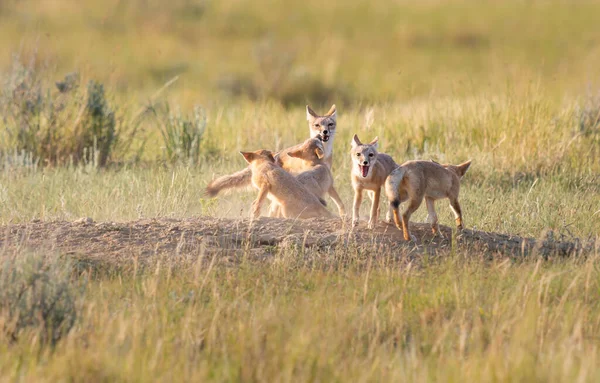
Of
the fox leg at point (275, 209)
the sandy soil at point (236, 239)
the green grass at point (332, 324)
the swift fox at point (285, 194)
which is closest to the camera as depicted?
the green grass at point (332, 324)

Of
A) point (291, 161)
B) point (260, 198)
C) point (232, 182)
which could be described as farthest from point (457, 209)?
point (291, 161)

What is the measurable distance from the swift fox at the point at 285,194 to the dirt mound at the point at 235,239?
0.66 meters

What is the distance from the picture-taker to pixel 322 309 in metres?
5.80

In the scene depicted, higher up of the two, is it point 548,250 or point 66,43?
point 66,43

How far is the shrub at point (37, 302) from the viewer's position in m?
5.23

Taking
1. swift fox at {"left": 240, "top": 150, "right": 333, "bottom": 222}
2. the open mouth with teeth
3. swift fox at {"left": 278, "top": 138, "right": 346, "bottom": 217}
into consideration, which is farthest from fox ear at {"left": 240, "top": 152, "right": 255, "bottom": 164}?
the open mouth with teeth

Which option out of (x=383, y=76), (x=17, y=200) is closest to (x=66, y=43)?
(x=383, y=76)

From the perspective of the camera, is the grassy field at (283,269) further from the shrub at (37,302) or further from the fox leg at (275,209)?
the fox leg at (275,209)

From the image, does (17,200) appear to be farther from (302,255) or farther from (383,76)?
(383,76)

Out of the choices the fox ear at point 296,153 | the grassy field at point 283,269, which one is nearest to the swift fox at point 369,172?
the grassy field at point 283,269

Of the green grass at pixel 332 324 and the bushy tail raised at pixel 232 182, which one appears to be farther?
the bushy tail raised at pixel 232 182

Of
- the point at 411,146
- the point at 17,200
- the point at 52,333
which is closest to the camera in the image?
the point at 52,333

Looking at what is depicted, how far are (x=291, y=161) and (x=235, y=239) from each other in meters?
2.90

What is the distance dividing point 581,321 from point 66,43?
26.2m
